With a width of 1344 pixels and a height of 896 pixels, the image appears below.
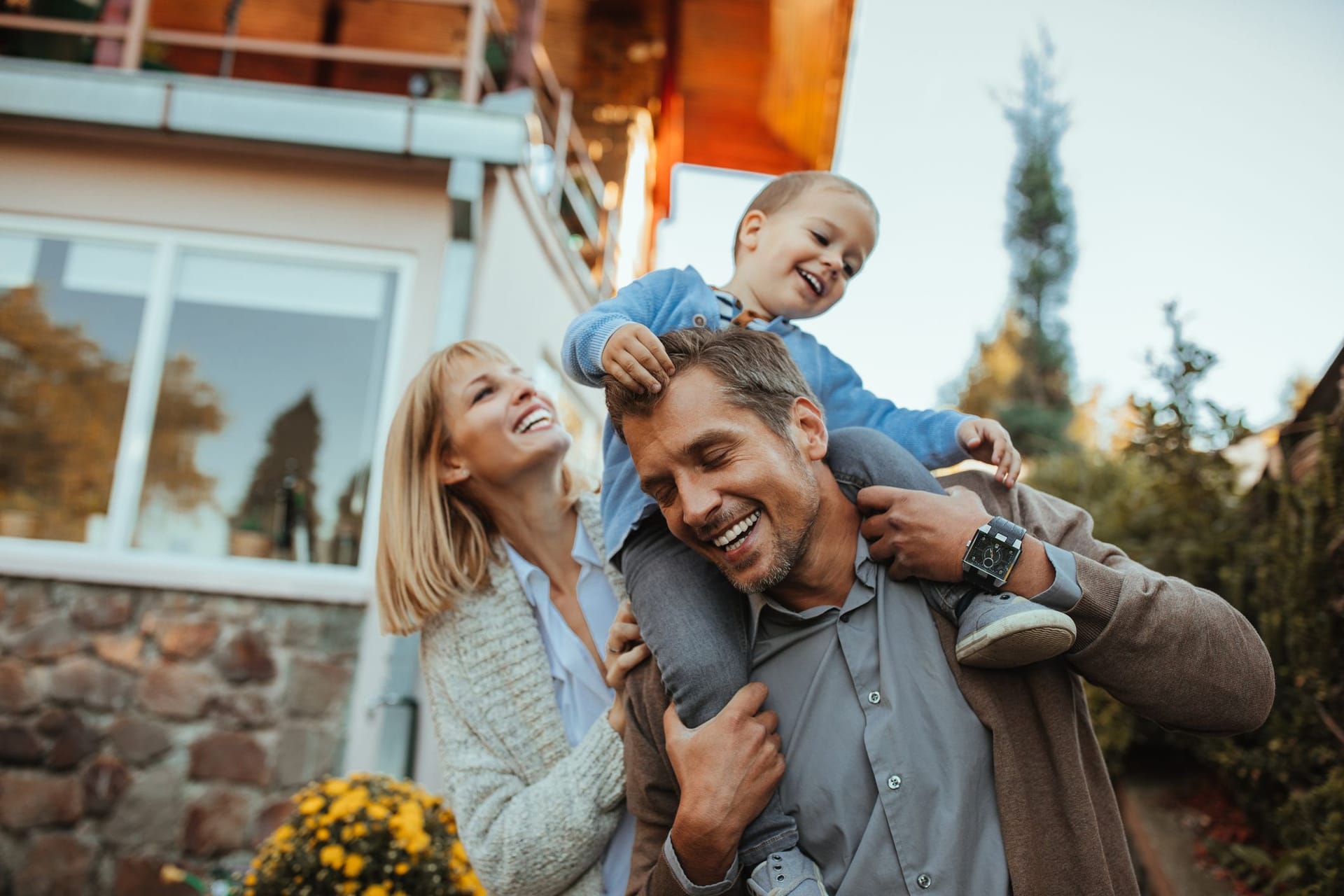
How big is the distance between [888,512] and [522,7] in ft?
19.4

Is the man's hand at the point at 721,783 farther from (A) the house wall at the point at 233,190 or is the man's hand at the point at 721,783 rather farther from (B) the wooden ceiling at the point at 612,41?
(B) the wooden ceiling at the point at 612,41

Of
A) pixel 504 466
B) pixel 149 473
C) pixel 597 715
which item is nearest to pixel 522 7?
pixel 149 473

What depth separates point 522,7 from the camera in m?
6.43

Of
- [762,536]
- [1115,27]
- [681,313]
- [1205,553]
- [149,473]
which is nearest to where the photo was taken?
[762,536]

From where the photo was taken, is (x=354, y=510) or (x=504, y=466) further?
(x=354, y=510)

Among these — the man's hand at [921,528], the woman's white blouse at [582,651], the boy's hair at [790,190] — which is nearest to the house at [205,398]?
the woman's white blouse at [582,651]

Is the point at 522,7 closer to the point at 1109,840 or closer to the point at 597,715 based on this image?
the point at 597,715

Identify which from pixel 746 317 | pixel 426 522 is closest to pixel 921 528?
pixel 746 317

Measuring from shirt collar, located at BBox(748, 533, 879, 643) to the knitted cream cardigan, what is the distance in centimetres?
54

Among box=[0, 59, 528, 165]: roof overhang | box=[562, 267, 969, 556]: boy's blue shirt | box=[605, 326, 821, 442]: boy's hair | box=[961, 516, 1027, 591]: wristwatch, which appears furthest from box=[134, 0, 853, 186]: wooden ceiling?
box=[961, 516, 1027, 591]: wristwatch

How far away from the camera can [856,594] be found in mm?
1728

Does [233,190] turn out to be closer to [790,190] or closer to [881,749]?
[790,190]

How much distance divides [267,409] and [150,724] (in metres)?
1.79

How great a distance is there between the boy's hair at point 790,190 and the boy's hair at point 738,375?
0.74m
